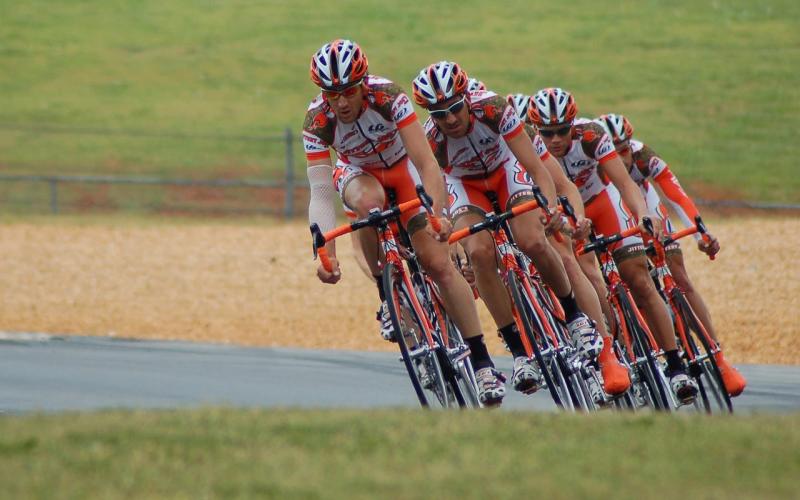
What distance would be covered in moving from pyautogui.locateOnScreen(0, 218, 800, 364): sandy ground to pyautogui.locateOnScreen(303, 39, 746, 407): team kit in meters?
5.09

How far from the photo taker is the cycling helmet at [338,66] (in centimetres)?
813

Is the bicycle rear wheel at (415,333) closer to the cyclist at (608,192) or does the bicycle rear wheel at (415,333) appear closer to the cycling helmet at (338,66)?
the cycling helmet at (338,66)

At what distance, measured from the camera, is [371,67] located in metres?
34.8

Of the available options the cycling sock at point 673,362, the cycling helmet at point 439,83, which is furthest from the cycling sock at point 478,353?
the cycling sock at point 673,362

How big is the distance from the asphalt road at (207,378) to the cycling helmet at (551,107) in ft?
6.21

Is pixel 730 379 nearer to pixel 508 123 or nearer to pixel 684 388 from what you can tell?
pixel 684 388

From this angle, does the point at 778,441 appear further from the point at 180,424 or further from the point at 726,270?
the point at 726,270

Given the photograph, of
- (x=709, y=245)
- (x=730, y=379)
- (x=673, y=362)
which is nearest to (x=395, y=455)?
(x=673, y=362)

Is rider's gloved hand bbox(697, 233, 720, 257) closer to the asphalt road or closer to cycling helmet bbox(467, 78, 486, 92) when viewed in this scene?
the asphalt road

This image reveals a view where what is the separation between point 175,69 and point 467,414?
31173 millimetres

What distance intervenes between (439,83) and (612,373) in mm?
2332

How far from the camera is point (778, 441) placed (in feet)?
18.8

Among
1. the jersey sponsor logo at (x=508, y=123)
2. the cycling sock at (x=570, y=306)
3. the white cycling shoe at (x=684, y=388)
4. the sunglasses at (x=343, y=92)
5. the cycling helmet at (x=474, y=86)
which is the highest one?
the sunglasses at (x=343, y=92)

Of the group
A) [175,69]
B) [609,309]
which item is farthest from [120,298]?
[175,69]
